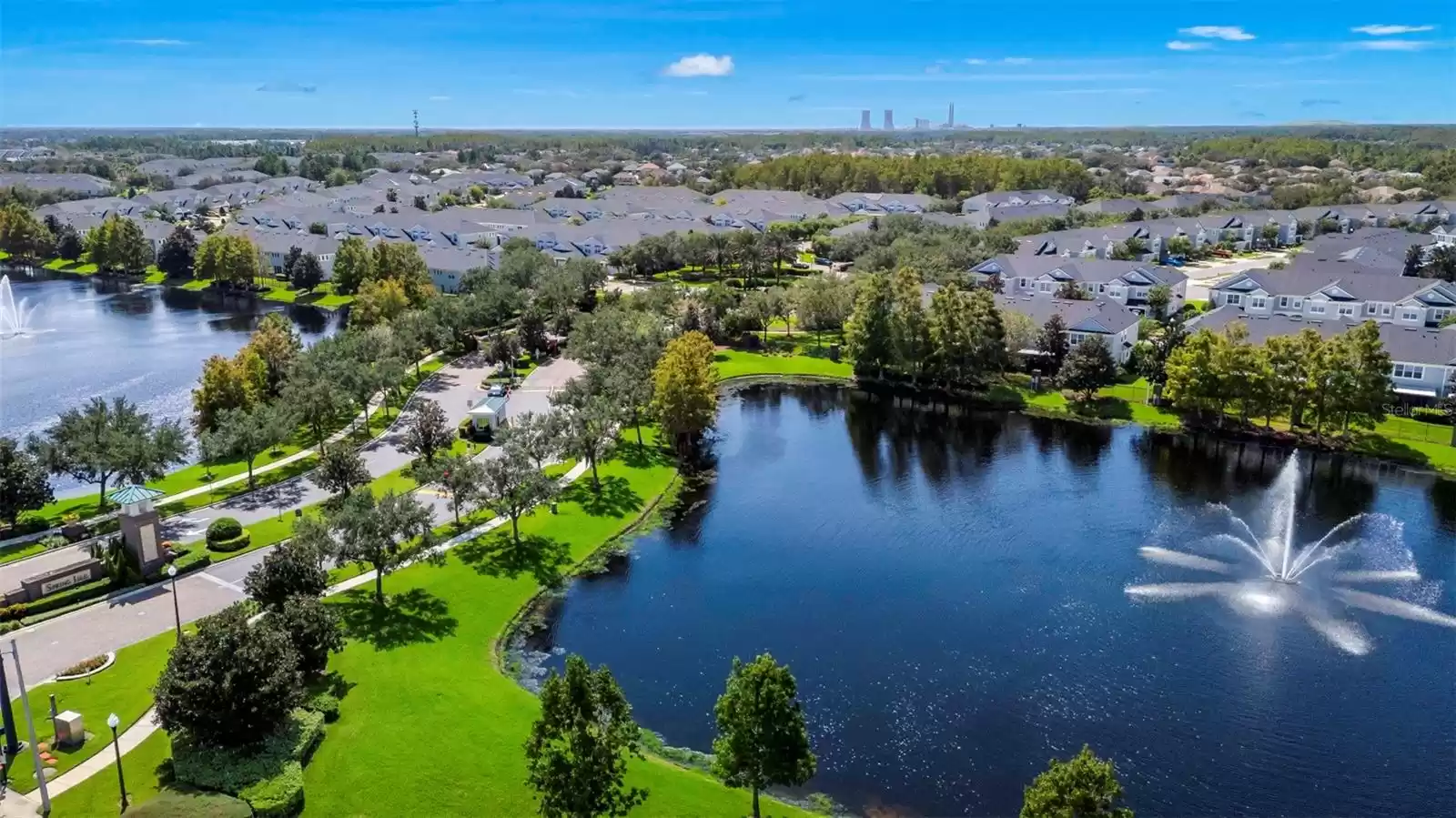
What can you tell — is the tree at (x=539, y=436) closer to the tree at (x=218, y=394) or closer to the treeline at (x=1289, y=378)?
the tree at (x=218, y=394)

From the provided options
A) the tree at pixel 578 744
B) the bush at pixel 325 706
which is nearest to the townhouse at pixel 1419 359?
the tree at pixel 578 744

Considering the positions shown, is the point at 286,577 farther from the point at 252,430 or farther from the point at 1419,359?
the point at 1419,359

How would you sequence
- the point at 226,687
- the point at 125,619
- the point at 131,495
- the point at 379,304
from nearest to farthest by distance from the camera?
1. the point at 226,687
2. the point at 125,619
3. the point at 131,495
4. the point at 379,304

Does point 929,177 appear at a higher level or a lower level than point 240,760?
higher

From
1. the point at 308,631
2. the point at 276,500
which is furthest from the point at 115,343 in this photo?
the point at 308,631

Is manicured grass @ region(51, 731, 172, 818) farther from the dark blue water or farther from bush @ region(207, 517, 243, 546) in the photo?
bush @ region(207, 517, 243, 546)

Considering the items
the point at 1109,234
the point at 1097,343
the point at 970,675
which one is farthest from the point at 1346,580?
the point at 1109,234
